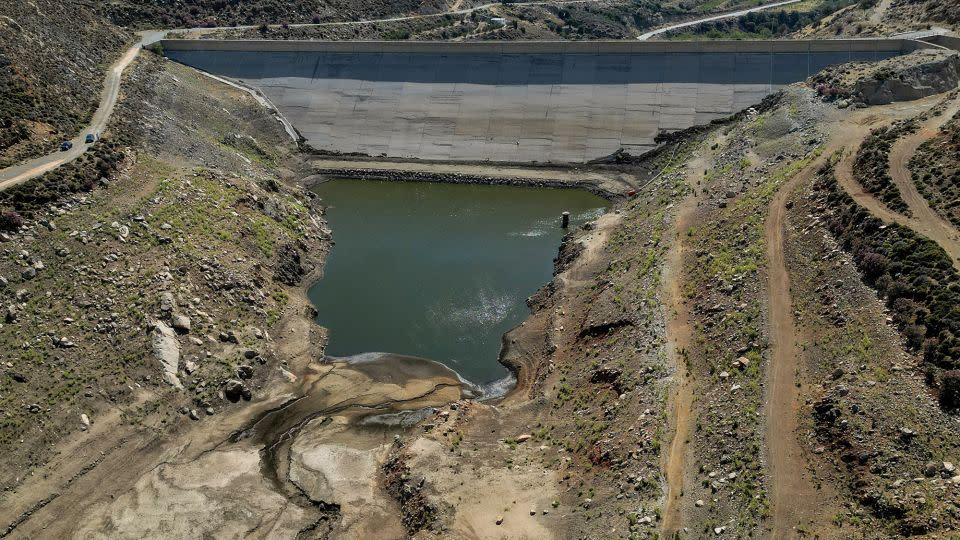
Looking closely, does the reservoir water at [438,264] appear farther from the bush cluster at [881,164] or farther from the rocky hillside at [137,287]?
the bush cluster at [881,164]

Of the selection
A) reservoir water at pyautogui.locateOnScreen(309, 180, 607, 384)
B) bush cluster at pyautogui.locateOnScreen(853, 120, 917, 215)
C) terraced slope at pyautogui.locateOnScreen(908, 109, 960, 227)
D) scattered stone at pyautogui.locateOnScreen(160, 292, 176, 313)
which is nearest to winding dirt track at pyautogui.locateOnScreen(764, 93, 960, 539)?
bush cluster at pyautogui.locateOnScreen(853, 120, 917, 215)

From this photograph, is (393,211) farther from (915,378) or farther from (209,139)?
(915,378)

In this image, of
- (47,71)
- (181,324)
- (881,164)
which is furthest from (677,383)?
(47,71)

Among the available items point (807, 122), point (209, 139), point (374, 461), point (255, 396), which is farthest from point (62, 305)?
point (807, 122)

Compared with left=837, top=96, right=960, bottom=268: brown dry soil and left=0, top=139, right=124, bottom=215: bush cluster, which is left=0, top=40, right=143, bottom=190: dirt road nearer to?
left=0, top=139, right=124, bottom=215: bush cluster

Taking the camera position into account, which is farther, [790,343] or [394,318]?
[394,318]

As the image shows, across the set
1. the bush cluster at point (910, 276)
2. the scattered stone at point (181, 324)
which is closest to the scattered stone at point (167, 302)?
the scattered stone at point (181, 324)

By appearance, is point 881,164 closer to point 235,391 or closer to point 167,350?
point 235,391

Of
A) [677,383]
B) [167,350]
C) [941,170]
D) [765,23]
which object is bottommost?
[167,350]
